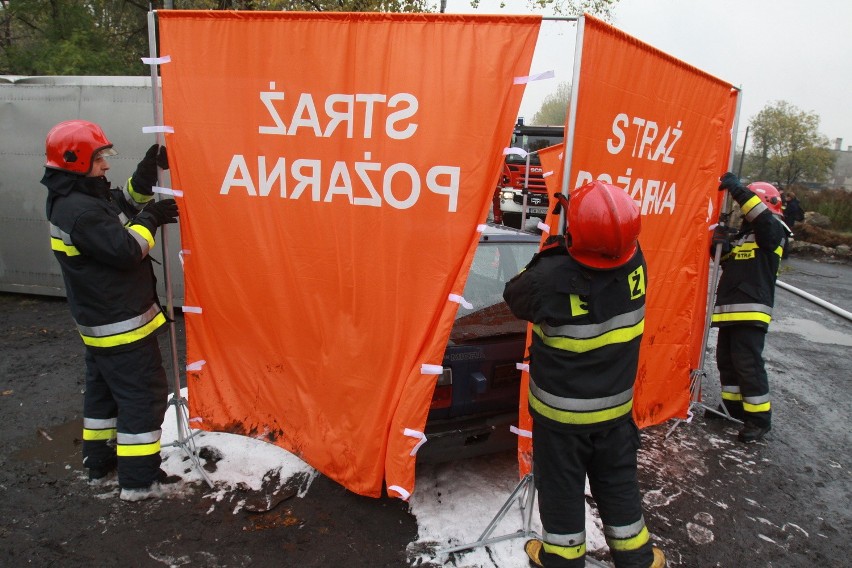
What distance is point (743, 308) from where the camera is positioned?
458cm

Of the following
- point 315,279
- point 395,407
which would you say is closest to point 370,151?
point 315,279

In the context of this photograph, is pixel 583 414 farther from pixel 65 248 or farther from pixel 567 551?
pixel 65 248

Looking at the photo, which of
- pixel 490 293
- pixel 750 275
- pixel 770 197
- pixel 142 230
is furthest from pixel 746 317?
pixel 142 230

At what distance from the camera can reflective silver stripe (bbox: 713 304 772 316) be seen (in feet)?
14.9

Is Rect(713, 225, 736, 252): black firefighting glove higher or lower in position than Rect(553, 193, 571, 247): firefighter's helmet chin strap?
lower

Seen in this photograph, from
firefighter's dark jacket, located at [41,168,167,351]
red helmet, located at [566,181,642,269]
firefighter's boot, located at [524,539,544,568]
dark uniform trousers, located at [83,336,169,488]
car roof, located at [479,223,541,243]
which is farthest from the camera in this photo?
car roof, located at [479,223,541,243]

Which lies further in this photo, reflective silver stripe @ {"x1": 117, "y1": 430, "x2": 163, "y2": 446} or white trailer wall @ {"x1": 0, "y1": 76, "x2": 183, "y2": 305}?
white trailer wall @ {"x1": 0, "y1": 76, "x2": 183, "y2": 305}

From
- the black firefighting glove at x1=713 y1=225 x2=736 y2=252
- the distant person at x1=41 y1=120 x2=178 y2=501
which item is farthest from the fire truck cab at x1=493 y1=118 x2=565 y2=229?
the distant person at x1=41 y1=120 x2=178 y2=501

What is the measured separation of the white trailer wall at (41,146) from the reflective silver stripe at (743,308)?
5858 millimetres

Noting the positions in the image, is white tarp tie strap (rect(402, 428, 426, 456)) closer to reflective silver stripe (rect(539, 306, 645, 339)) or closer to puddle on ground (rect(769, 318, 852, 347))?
reflective silver stripe (rect(539, 306, 645, 339))

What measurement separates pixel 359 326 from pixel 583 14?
1.89m

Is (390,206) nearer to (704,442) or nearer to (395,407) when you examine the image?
(395,407)

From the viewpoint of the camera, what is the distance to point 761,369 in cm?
457

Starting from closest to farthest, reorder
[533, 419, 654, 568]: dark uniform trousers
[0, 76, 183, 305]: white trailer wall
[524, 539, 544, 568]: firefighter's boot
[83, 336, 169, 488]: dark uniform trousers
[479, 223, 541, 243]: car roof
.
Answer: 1. [533, 419, 654, 568]: dark uniform trousers
2. [524, 539, 544, 568]: firefighter's boot
3. [83, 336, 169, 488]: dark uniform trousers
4. [479, 223, 541, 243]: car roof
5. [0, 76, 183, 305]: white trailer wall
